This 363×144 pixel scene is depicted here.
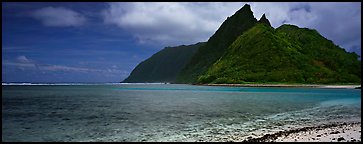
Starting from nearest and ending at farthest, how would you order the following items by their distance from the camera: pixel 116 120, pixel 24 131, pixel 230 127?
pixel 24 131, pixel 230 127, pixel 116 120

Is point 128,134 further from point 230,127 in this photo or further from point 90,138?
point 230,127

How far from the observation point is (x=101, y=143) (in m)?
22.9

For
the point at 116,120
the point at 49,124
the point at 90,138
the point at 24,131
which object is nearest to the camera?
the point at 90,138

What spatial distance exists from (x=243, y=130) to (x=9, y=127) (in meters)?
21.9

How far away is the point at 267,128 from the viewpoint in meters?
28.8

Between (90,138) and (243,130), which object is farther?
(243,130)

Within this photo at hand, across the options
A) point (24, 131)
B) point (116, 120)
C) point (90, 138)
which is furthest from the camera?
point (116, 120)

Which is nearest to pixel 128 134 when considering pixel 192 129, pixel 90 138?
pixel 90 138

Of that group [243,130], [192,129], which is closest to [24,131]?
[192,129]

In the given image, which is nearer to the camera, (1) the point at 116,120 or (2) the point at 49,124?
(2) the point at 49,124

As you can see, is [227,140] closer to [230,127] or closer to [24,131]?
[230,127]

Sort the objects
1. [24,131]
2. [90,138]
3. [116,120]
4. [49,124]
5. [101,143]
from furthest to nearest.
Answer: [116,120] → [49,124] → [24,131] → [90,138] → [101,143]

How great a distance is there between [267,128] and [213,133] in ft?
18.7

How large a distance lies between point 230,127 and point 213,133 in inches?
145
